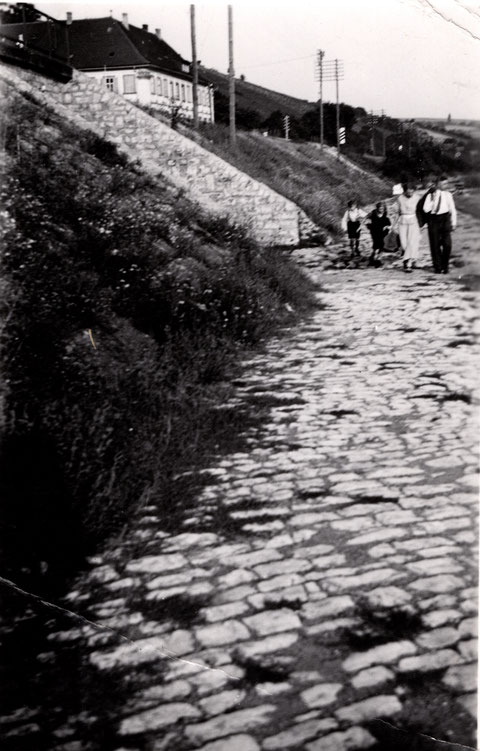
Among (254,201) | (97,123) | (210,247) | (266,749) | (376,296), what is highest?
(97,123)

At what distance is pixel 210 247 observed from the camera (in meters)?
8.90

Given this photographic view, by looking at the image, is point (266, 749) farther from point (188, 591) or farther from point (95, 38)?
point (95, 38)

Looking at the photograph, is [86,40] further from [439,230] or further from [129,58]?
[439,230]

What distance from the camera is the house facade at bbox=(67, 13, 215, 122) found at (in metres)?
3.89

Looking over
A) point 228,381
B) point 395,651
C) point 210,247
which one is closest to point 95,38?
point 228,381

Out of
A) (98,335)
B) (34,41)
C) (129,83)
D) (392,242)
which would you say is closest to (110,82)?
(34,41)

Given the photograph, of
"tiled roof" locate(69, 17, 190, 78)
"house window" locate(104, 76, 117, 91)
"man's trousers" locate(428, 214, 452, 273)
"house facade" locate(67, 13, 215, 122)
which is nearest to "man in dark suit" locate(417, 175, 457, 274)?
"man's trousers" locate(428, 214, 452, 273)

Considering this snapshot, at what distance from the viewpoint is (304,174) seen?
30.4 feet

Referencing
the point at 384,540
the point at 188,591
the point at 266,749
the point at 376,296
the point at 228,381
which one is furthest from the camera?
the point at 376,296

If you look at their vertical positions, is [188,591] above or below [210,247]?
below

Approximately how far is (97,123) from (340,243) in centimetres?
403

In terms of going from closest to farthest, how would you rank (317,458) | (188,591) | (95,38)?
(188,591), (95,38), (317,458)

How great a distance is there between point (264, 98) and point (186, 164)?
6532 mm

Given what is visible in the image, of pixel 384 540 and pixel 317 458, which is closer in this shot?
pixel 384 540
